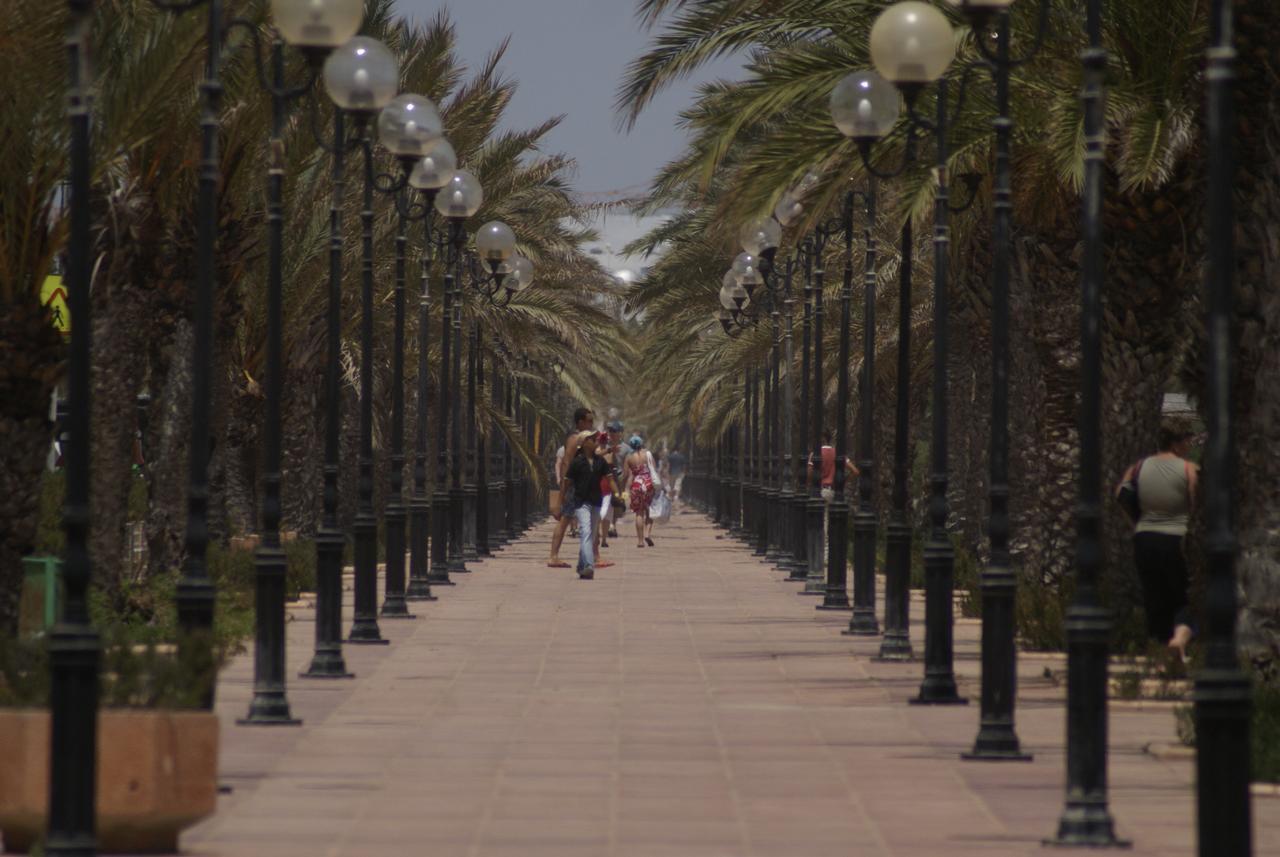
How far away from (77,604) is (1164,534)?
978 centimetres

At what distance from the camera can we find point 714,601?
82.4 ft

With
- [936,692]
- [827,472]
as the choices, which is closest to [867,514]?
[936,692]

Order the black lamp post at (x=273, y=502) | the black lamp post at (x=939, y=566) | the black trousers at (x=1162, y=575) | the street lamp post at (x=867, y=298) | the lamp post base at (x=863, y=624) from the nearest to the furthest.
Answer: the black lamp post at (x=273, y=502), the black lamp post at (x=939, y=566), the black trousers at (x=1162, y=575), the street lamp post at (x=867, y=298), the lamp post base at (x=863, y=624)

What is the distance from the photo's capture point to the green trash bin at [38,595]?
51.9 feet

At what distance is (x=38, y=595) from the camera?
16.0 metres

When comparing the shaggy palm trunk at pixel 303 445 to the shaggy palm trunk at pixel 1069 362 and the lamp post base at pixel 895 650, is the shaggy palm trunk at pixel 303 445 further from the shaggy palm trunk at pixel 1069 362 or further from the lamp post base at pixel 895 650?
the lamp post base at pixel 895 650

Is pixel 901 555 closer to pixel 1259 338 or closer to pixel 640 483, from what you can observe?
pixel 1259 338

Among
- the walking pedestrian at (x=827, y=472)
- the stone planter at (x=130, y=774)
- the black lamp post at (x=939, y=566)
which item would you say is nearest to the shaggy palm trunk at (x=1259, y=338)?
the black lamp post at (x=939, y=566)

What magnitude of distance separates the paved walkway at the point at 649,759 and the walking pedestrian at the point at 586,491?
878cm

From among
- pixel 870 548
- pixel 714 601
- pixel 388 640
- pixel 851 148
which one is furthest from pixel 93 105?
pixel 714 601

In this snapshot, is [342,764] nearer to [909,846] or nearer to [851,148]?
[909,846]

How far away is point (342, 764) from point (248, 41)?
11.3 m

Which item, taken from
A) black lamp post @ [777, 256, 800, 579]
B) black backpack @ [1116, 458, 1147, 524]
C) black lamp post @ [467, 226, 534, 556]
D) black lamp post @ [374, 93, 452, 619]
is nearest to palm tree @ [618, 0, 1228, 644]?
black backpack @ [1116, 458, 1147, 524]

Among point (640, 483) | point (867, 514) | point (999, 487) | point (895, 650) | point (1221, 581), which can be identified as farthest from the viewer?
point (640, 483)
